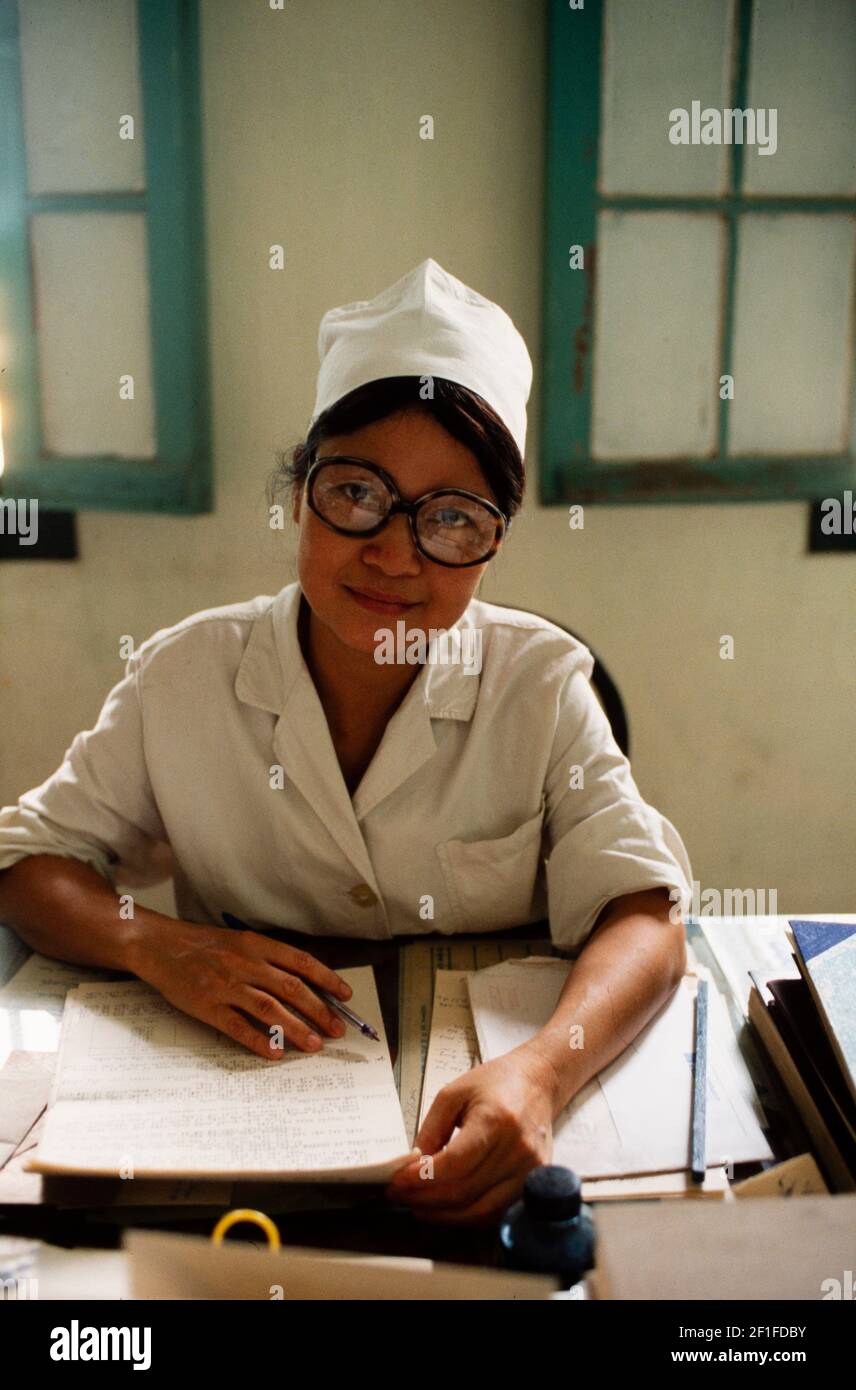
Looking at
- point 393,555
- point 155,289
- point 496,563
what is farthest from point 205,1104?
point 155,289

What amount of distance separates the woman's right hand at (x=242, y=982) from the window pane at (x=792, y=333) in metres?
1.82

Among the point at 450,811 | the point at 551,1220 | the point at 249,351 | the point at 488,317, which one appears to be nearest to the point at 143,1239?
the point at 551,1220

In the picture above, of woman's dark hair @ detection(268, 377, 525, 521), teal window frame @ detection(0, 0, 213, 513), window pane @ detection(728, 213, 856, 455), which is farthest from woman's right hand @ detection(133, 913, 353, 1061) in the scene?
window pane @ detection(728, 213, 856, 455)

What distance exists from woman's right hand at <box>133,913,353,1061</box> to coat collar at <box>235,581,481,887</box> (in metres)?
0.25

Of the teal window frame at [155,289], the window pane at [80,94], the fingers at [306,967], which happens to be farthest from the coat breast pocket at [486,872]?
the window pane at [80,94]

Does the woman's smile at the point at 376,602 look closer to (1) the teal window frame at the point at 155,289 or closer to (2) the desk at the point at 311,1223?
(2) the desk at the point at 311,1223

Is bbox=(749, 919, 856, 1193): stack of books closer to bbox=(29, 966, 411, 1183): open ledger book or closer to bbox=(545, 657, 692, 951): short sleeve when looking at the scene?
bbox=(545, 657, 692, 951): short sleeve

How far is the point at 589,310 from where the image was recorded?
238 centimetres

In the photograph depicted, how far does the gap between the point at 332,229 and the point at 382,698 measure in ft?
4.74

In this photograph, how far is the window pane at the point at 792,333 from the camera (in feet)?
7.88

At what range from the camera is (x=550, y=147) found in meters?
2.29

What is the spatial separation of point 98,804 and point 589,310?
5.28 feet

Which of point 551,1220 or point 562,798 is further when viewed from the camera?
point 562,798
